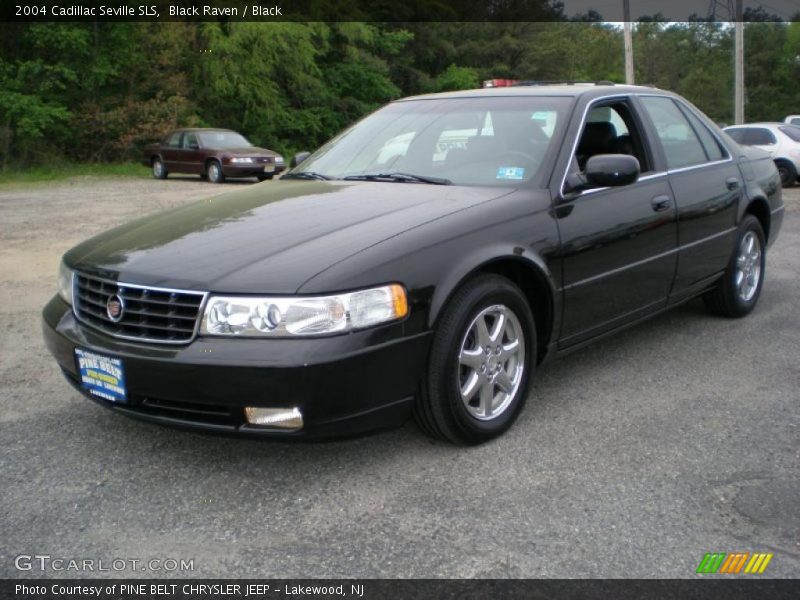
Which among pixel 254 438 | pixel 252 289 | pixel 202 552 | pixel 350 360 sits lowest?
pixel 202 552

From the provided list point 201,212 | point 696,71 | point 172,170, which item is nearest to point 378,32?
point 172,170

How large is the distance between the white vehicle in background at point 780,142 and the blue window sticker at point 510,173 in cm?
1365

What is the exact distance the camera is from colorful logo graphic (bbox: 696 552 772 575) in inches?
104

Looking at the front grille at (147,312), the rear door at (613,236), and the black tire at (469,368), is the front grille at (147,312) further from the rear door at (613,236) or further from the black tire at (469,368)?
the rear door at (613,236)

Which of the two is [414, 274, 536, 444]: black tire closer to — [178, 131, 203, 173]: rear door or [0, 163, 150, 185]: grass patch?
[178, 131, 203, 173]: rear door

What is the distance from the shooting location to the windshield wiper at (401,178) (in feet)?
13.7

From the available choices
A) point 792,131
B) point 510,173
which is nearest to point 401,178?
point 510,173

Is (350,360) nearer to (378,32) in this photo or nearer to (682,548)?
(682,548)

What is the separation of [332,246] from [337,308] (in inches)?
13.6

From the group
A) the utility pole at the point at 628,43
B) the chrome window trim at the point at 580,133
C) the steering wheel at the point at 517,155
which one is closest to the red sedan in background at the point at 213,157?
the utility pole at the point at 628,43

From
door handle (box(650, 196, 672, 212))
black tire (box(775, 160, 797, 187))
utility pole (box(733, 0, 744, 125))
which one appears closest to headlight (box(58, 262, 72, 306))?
door handle (box(650, 196, 672, 212))

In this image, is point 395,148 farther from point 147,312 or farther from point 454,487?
point 454,487

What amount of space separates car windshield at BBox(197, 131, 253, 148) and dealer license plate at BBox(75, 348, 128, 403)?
19.5m

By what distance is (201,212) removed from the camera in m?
4.11
